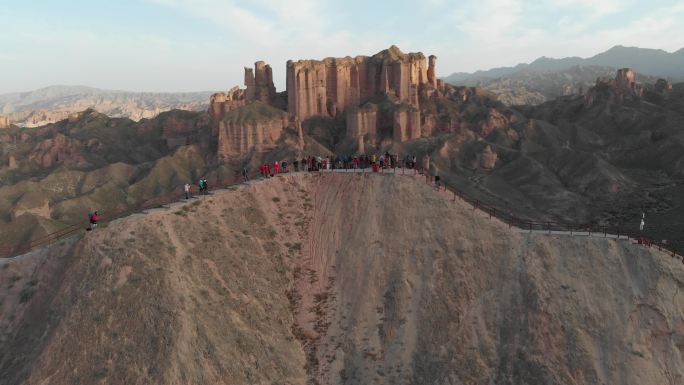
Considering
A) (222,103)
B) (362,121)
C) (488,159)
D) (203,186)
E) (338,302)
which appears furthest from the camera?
(222,103)

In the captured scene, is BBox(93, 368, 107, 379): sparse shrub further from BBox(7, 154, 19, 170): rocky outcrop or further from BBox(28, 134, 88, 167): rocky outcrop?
BBox(7, 154, 19, 170): rocky outcrop

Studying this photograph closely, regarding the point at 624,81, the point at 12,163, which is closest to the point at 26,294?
the point at 12,163

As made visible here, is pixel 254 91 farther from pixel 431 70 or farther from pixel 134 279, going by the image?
pixel 134 279

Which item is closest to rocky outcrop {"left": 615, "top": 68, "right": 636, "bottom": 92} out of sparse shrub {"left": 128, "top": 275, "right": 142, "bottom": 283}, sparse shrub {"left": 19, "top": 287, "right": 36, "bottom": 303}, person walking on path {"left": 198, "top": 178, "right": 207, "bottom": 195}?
person walking on path {"left": 198, "top": 178, "right": 207, "bottom": 195}

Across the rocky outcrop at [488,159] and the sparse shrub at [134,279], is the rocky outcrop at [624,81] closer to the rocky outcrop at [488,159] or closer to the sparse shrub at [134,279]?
the rocky outcrop at [488,159]

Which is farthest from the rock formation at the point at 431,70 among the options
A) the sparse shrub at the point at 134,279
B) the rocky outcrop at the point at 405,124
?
the sparse shrub at the point at 134,279

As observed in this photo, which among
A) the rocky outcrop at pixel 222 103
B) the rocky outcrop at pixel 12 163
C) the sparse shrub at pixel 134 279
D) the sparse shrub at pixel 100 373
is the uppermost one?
the rocky outcrop at pixel 222 103

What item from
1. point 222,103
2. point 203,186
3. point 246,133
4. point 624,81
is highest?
point 624,81
